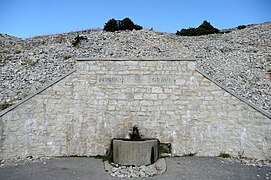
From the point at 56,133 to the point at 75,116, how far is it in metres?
0.85

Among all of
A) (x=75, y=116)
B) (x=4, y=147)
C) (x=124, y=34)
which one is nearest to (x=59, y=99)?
(x=75, y=116)

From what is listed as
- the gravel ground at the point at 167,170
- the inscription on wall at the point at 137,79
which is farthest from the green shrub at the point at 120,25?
the gravel ground at the point at 167,170

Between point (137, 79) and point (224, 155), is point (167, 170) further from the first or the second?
point (137, 79)

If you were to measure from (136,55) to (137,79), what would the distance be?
4.81 m

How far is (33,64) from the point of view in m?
12.5

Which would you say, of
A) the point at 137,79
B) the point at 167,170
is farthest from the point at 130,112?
the point at 167,170

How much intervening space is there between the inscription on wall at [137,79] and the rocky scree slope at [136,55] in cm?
381

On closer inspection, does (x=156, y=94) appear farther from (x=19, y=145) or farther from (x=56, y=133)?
(x=19, y=145)

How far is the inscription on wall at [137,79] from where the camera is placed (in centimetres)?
795

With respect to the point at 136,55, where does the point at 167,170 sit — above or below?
below

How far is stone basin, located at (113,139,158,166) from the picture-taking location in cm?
695

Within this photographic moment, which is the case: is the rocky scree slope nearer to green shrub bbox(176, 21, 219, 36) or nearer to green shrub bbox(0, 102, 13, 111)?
green shrub bbox(0, 102, 13, 111)

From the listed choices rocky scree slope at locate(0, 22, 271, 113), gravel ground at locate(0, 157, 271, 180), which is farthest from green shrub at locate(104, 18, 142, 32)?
gravel ground at locate(0, 157, 271, 180)

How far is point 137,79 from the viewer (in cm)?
800
